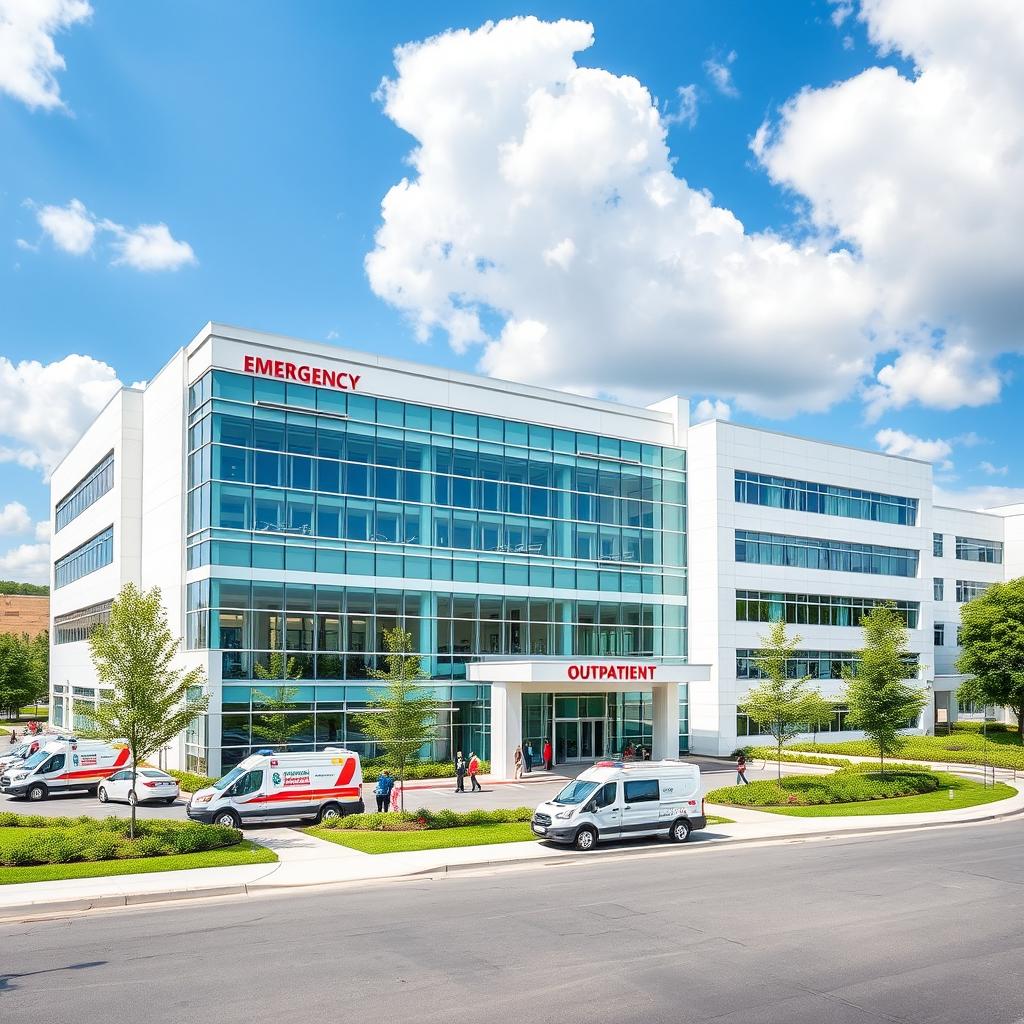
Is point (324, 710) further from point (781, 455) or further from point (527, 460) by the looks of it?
point (781, 455)

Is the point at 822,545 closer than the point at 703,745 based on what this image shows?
No

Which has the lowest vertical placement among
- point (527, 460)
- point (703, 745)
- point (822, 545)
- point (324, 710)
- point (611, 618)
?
point (703, 745)

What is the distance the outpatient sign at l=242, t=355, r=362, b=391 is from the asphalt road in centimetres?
→ 2625

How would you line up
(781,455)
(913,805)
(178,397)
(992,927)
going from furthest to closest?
1. (781,455)
2. (178,397)
3. (913,805)
4. (992,927)

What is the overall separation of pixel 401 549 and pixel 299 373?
894 cm

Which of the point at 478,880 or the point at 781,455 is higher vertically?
the point at 781,455

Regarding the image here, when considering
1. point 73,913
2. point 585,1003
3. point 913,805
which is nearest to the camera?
point 585,1003

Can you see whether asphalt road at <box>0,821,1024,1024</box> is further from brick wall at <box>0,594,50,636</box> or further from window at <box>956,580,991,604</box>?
brick wall at <box>0,594,50,636</box>

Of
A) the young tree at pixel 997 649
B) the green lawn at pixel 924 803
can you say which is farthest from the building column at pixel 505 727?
the young tree at pixel 997 649

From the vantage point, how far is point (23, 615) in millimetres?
137875

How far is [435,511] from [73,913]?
95.2 ft

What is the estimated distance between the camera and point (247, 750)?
39250mm

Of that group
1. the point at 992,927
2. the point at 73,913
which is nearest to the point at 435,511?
the point at 73,913

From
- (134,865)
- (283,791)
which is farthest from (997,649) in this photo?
(134,865)
